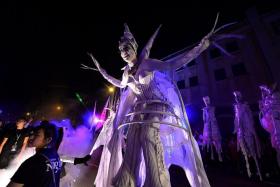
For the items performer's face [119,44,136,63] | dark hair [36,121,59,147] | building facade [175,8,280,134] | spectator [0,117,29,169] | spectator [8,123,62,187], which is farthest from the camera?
building facade [175,8,280,134]

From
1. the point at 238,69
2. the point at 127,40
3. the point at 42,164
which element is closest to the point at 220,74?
the point at 238,69

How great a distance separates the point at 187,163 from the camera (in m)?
2.78

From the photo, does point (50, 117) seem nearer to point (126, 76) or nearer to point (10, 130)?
point (10, 130)

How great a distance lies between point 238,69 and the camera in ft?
62.0

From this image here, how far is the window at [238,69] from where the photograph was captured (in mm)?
18377

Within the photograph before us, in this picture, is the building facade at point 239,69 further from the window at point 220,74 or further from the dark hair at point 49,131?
the dark hair at point 49,131

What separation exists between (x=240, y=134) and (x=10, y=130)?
8305mm

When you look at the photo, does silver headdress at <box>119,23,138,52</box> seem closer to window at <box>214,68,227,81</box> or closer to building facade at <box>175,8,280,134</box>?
building facade at <box>175,8,280,134</box>

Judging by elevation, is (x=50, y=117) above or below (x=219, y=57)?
below

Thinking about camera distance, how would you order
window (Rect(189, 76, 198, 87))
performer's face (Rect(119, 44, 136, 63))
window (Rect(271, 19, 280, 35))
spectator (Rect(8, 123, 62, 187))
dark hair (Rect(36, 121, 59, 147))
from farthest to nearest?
1. window (Rect(189, 76, 198, 87))
2. window (Rect(271, 19, 280, 35))
3. performer's face (Rect(119, 44, 136, 63))
4. dark hair (Rect(36, 121, 59, 147))
5. spectator (Rect(8, 123, 62, 187))

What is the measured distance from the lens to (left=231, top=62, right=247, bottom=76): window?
18.4 m

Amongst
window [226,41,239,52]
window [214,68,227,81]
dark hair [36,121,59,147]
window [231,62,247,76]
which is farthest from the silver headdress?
window [226,41,239,52]

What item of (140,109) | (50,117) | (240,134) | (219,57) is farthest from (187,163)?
(50,117)

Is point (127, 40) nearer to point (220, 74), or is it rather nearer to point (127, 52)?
point (127, 52)
